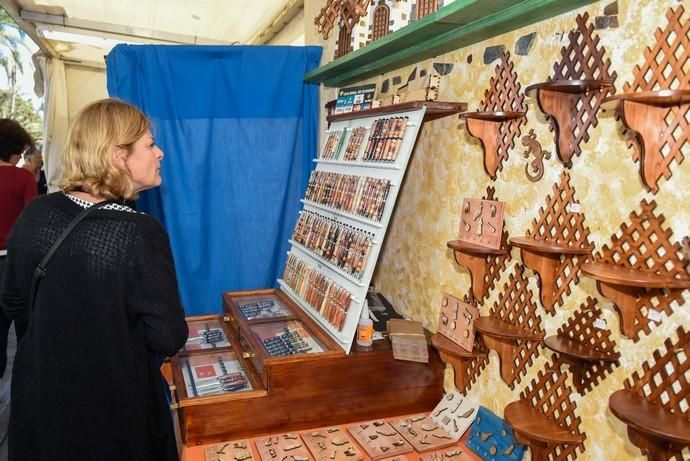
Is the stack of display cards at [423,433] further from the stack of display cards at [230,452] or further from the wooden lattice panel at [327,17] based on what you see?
the wooden lattice panel at [327,17]

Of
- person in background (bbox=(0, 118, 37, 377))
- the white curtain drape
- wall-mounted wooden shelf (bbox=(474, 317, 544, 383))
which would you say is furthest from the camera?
the white curtain drape

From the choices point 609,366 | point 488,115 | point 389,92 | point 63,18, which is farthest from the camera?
point 63,18

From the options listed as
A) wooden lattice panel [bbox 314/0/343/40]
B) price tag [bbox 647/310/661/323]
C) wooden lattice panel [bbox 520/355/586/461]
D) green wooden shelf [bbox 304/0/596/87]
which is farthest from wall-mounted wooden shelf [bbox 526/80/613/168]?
wooden lattice panel [bbox 314/0/343/40]

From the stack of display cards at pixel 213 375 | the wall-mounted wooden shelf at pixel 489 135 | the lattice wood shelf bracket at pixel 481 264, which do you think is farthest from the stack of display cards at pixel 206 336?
the wall-mounted wooden shelf at pixel 489 135

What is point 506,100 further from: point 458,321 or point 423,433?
point 423,433

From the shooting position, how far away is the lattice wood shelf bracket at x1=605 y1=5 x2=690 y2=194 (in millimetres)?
1042

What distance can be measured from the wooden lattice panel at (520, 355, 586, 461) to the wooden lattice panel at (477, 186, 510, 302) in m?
0.32

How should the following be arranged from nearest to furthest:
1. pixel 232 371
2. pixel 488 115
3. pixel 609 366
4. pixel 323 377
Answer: pixel 609 366, pixel 488 115, pixel 323 377, pixel 232 371

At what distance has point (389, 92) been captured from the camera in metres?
2.32

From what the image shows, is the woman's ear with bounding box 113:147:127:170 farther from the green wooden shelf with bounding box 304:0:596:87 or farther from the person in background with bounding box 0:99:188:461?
the green wooden shelf with bounding box 304:0:596:87

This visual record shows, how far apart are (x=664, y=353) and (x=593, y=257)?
282 millimetres

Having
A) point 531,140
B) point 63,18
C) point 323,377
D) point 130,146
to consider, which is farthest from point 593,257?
point 63,18

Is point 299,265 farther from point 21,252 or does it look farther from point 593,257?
point 593,257

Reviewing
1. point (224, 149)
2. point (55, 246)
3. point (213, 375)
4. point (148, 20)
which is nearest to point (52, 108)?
point (148, 20)
